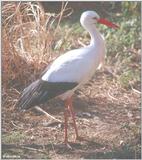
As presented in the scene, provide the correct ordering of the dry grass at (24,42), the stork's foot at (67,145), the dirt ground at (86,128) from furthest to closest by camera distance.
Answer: the dry grass at (24,42)
the stork's foot at (67,145)
the dirt ground at (86,128)

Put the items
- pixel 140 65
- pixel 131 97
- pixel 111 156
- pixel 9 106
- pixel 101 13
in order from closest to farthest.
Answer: pixel 111 156 < pixel 9 106 < pixel 131 97 < pixel 140 65 < pixel 101 13

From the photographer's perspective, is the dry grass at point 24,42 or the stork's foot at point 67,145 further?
the dry grass at point 24,42

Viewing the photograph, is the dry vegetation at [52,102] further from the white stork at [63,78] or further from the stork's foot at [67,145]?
the white stork at [63,78]

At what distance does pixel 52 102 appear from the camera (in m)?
5.82

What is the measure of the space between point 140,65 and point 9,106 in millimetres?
2126

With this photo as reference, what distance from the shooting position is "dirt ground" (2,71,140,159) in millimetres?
4766

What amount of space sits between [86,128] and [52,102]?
688 mm

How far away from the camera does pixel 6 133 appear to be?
16.8 ft

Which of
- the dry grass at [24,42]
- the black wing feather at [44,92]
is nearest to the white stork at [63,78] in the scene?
the black wing feather at [44,92]

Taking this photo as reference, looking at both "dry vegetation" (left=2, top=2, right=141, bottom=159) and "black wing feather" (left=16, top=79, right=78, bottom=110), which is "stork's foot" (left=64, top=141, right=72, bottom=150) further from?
"black wing feather" (left=16, top=79, right=78, bottom=110)

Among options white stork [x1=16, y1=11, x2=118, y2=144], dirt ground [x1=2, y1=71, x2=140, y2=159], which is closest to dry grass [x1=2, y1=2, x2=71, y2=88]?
dirt ground [x1=2, y1=71, x2=140, y2=159]

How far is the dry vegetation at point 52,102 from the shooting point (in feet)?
15.9

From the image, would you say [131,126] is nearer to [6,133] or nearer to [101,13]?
[6,133]

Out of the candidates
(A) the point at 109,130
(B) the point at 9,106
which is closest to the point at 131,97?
(A) the point at 109,130
